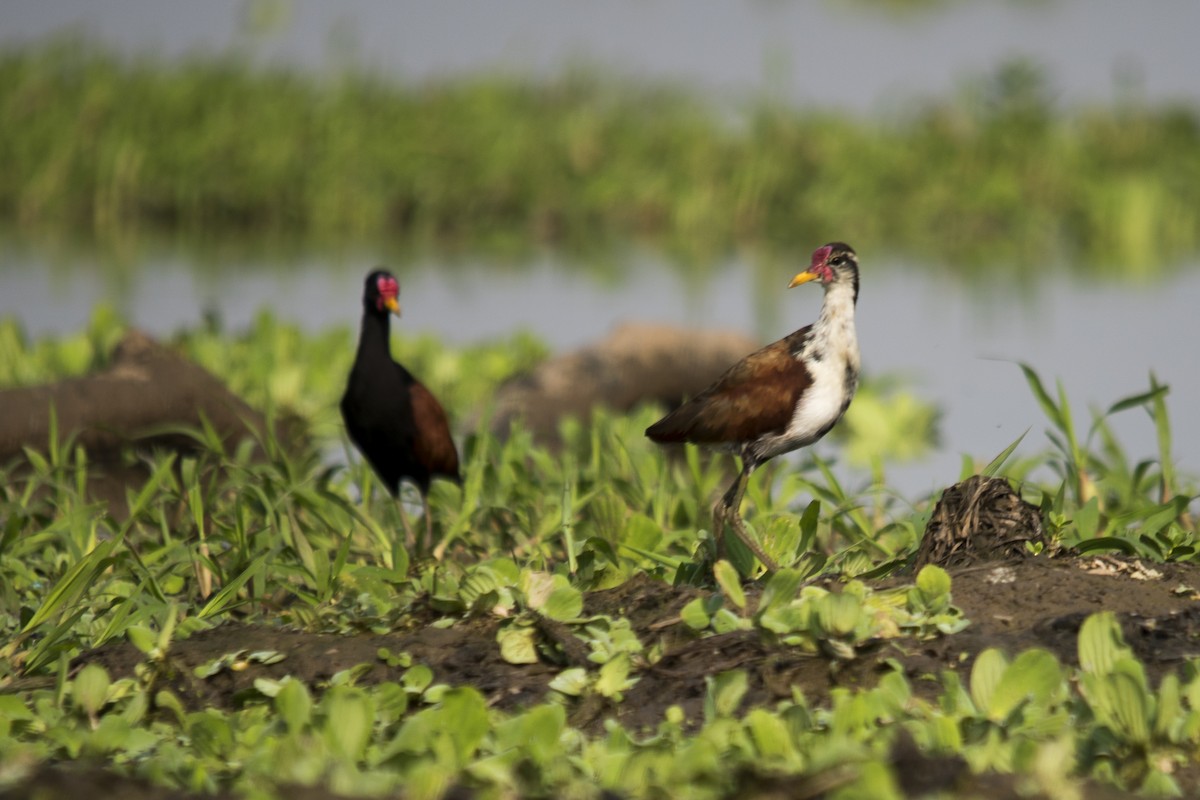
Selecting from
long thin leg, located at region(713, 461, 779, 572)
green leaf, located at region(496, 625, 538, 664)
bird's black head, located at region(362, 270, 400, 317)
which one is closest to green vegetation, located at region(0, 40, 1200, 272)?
bird's black head, located at region(362, 270, 400, 317)

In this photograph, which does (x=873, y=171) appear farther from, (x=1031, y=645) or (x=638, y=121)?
(x=1031, y=645)

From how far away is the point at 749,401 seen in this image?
417cm

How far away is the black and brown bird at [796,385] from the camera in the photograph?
4.10 m

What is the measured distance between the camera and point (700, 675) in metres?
3.31

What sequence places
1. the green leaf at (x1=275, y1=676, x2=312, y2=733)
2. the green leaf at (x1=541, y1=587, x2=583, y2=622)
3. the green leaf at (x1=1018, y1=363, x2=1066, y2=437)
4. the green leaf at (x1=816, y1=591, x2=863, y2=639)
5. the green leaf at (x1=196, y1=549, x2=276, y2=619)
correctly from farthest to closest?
the green leaf at (x1=1018, y1=363, x2=1066, y2=437) < the green leaf at (x1=196, y1=549, x2=276, y2=619) < the green leaf at (x1=541, y1=587, x2=583, y2=622) < the green leaf at (x1=816, y1=591, x2=863, y2=639) < the green leaf at (x1=275, y1=676, x2=312, y2=733)

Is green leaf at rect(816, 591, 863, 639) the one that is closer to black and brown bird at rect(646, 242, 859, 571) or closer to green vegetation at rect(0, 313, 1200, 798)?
green vegetation at rect(0, 313, 1200, 798)

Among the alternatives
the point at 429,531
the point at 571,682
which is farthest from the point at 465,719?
the point at 429,531

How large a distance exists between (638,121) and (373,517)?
36.7 ft

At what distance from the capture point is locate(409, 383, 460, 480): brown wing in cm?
547

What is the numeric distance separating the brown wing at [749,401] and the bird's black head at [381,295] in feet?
6.04

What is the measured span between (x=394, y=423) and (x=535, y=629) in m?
2.10

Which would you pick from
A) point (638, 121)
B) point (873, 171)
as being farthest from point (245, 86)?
point (873, 171)

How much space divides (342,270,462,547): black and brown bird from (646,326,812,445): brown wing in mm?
1346

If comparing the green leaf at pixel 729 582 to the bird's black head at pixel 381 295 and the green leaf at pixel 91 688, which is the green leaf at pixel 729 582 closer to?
the green leaf at pixel 91 688
